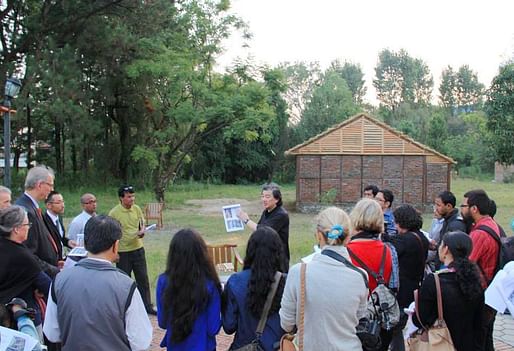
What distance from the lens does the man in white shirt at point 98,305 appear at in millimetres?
3195

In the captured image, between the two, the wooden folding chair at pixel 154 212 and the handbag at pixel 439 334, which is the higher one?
the handbag at pixel 439 334

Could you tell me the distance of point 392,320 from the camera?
4102 mm

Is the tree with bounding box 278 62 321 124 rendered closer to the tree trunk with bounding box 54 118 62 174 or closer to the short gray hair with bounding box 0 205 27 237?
the tree trunk with bounding box 54 118 62 174

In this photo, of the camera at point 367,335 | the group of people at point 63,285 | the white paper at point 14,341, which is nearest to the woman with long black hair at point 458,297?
the camera at point 367,335

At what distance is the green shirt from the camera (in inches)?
286

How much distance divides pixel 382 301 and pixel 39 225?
120 inches

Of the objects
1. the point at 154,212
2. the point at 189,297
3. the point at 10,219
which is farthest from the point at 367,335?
the point at 154,212

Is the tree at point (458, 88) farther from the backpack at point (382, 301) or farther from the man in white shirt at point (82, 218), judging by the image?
the backpack at point (382, 301)

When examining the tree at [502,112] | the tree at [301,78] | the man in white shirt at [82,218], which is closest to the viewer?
the man in white shirt at [82,218]

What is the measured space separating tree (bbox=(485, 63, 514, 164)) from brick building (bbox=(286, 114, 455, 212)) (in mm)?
6039

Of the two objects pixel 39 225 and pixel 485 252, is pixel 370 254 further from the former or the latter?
pixel 39 225

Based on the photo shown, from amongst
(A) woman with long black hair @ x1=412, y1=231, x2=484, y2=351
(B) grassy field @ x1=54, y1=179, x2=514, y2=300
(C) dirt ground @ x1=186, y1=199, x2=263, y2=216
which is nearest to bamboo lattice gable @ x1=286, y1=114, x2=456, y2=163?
(B) grassy field @ x1=54, y1=179, x2=514, y2=300

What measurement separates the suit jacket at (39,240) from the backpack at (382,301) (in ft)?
8.60

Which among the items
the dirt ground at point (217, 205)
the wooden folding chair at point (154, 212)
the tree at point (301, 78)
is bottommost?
the dirt ground at point (217, 205)
